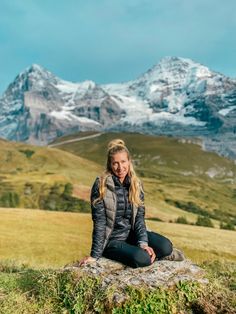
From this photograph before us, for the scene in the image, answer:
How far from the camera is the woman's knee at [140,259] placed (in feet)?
46.6

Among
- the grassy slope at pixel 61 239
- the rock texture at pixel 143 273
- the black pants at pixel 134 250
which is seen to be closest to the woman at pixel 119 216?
the black pants at pixel 134 250

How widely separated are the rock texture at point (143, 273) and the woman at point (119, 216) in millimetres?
341

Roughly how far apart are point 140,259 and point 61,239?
52163 millimetres

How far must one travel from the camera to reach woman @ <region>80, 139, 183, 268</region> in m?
14.9

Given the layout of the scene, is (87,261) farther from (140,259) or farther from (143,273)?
(143,273)

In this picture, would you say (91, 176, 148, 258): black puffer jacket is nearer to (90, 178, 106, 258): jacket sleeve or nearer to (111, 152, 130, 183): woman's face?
(90, 178, 106, 258): jacket sleeve

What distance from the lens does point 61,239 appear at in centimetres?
6512

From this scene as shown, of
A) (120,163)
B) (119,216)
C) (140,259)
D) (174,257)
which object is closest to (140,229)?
(119,216)

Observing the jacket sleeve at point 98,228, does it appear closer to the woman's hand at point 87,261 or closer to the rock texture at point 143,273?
the woman's hand at point 87,261

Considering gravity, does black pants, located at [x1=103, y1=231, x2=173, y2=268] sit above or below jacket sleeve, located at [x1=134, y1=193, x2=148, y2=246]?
below

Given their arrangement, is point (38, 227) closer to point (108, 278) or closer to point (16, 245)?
point (16, 245)

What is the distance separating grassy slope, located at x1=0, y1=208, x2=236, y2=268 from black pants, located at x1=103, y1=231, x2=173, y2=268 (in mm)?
30441

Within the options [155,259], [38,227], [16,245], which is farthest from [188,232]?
[155,259]

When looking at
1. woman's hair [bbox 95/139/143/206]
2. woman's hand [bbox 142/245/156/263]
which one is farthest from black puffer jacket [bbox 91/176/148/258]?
woman's hand [bbox 142/245/156/263]
